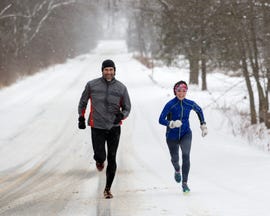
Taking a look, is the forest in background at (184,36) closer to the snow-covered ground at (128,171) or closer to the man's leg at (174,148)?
the snow-covered ground at (128,171)

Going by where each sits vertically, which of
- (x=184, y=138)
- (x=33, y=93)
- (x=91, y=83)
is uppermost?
(x=91, y=83)

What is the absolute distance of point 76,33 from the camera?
265ft

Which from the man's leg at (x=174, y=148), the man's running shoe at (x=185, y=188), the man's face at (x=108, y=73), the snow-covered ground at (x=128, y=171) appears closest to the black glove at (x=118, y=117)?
the man's face at (x=108, y=73)

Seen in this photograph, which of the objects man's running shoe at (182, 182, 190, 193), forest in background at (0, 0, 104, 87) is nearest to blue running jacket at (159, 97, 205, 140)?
man's running shoe at (182, 182, 190, 193)

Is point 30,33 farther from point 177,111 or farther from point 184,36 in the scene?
point 177,111

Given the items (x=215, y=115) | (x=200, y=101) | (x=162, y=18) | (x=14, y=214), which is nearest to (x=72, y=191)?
(x=14, y=214)

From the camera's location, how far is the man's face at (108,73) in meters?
7.41

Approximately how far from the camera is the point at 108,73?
741 cm

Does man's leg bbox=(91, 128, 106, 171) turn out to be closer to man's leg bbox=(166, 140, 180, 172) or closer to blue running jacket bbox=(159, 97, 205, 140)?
blue running jacket bbox=(159, 97, 205, 140)

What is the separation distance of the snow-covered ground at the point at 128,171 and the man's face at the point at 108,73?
6.13 ft

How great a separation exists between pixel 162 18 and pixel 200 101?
7854 millimetres

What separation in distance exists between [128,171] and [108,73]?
3.70m

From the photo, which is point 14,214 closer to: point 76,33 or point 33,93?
point 33,93

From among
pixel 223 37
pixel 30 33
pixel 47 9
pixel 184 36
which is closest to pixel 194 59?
pixel 184 36
